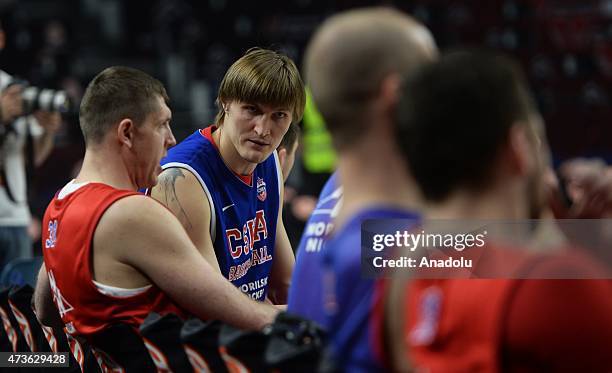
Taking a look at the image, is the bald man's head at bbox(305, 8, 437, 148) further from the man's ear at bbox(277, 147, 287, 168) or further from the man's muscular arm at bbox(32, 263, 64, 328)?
the man's ear at bbox(277, 147, 287, 168)

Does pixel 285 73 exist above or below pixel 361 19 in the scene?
below

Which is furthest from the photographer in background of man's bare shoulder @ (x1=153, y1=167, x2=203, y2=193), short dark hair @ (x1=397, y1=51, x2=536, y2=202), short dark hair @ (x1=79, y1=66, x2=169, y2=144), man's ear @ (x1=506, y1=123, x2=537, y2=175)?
man's ear @ (x1=506, y1=123, x2=537, y2=175)

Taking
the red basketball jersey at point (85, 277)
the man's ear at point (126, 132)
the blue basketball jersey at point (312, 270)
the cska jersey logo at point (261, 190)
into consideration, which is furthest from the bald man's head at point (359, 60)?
the cska jersey logo at point (261, 190)

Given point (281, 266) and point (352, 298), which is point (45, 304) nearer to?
point (281, 266)

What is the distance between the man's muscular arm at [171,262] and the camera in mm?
3014

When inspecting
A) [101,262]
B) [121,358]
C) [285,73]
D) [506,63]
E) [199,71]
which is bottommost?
[199,71]

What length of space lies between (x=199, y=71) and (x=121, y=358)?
10.6 m

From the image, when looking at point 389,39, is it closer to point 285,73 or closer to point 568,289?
point 568,289

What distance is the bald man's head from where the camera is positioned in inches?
77.2

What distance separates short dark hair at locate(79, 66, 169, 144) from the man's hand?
296 centimetres

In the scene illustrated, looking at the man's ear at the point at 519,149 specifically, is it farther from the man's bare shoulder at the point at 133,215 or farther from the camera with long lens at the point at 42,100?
the camera with long lens at the point at 42,100

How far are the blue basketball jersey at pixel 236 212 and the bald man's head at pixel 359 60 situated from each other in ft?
5.96

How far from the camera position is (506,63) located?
5.86 feet

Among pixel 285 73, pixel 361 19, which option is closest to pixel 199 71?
pixel 285 73
